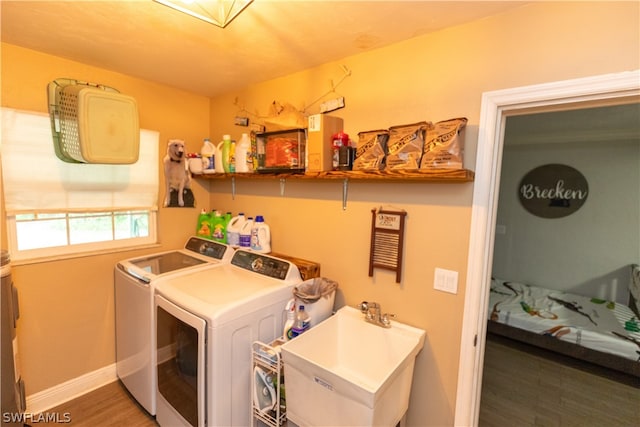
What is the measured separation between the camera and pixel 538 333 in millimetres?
2773

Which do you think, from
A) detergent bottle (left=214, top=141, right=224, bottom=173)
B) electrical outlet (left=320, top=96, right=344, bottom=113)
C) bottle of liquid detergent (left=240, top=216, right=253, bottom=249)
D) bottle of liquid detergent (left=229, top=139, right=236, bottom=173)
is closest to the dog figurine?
detergent bottle (left=214, top=141, right=224, bottom=173)

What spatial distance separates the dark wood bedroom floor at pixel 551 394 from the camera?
2.03m

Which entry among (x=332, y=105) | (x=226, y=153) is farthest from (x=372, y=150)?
(x=226, y=153)

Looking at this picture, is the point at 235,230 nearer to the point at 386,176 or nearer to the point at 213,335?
the point at 213,335

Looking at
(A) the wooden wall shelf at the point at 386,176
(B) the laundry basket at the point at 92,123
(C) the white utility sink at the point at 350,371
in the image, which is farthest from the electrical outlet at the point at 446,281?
(B) the laundry basket at the point at 92,123

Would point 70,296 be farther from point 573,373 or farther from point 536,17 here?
point 573,373

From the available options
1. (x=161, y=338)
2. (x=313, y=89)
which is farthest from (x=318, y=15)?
(x=161, y=338)

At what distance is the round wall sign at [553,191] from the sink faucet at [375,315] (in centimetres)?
328

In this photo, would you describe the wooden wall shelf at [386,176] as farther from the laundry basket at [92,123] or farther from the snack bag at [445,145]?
the laundry basket at [92,123]

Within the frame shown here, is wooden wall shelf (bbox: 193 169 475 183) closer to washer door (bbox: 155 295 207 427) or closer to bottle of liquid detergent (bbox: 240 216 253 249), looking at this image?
bottle of liquid detergent (bbox: 240 216 253 249)

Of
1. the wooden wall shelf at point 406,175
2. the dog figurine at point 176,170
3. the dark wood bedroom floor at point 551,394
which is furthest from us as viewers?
the dog figurine at point 176,170

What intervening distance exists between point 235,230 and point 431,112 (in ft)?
5.27

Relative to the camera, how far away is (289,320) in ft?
5.20

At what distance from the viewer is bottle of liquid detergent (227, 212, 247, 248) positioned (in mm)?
2254
